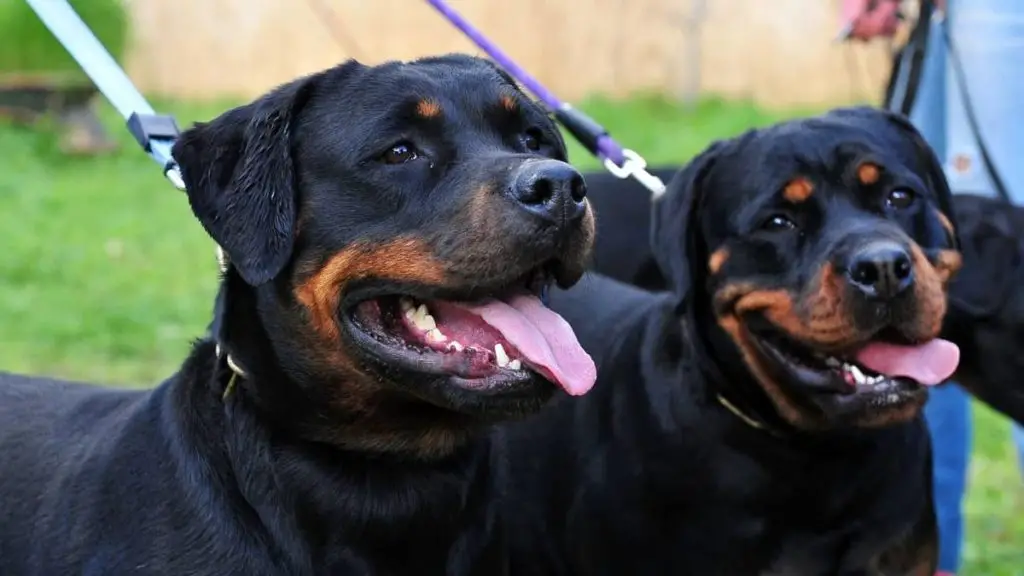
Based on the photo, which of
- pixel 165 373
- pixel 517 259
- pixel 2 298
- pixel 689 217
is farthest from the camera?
pixel 2 298

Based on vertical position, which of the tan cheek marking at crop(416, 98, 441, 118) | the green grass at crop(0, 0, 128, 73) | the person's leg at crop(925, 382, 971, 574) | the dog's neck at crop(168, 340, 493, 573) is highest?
the tan cheek marking at crop(416, 98, 441, 118)

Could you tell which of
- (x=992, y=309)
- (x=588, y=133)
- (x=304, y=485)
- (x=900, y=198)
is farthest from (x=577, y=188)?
(x=992, y=309)

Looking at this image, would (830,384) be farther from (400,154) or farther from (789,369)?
(400,154)

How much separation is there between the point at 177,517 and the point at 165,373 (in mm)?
3478

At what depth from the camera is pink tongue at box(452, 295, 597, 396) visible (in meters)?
2.53

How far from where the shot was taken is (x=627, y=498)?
354 centimetres

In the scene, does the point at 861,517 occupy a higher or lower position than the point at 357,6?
higher

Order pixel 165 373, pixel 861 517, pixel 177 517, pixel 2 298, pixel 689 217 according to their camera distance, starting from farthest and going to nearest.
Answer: pixel 2 298 → pixel 165 373 → pixel 689 217 → pixel 861 517 → pixel 177 517

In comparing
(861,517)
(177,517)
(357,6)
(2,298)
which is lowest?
(357,6)

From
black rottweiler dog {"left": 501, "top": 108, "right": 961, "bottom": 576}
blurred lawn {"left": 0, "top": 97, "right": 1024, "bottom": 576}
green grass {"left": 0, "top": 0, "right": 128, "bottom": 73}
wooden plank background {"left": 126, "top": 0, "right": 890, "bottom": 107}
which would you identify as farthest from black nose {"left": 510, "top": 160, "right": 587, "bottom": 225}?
wooden plank background {"left": 126, "top": 0, "right": 890, "bottom": 107}

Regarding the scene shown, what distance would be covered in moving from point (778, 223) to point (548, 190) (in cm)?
113

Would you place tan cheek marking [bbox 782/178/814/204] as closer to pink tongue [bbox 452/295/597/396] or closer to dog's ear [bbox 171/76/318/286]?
pink tongue [bbox 452/295/597/396]

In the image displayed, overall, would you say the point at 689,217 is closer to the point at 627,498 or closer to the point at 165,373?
the point at 627,498

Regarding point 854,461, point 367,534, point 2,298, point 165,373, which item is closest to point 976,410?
point 854,461
